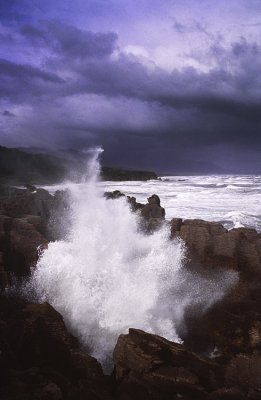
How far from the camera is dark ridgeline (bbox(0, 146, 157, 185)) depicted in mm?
81062

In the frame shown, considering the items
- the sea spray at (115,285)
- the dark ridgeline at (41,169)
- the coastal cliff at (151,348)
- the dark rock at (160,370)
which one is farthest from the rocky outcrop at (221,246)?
the dark ridgeline at (41,169)

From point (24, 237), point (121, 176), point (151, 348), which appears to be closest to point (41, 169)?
point (121, 176)

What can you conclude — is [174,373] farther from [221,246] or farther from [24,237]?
[24,237]

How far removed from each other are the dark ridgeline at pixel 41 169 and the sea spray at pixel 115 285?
66.2 meters

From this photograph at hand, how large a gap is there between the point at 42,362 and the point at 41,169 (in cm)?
8692

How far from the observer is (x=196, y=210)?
28.3 meters

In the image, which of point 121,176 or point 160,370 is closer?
point 160,370

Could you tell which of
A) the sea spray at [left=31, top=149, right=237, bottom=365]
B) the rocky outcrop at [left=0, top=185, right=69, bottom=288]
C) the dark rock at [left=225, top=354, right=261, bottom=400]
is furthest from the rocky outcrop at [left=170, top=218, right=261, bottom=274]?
the rocky outcrop at [left=0, top=185, right=69, bottom=288]

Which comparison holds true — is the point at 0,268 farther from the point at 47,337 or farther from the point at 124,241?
the point at 124,241

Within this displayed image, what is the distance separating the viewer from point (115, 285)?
1002 centimetres

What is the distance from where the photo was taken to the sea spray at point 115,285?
29.3ft

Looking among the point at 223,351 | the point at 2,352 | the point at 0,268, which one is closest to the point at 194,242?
the point at 223,351

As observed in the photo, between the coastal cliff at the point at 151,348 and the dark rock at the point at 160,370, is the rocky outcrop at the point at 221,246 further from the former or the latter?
the dark rock at the point at 160,370

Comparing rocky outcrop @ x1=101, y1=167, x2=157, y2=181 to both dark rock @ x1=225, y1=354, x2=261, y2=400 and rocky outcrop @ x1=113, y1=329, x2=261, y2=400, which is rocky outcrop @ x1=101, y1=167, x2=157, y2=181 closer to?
rocky outcrop @ x1=113, y1=329, x2=261, y2=400
